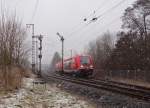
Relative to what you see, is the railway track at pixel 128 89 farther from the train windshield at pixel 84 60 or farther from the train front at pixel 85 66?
the train windshield at pixel 84 60

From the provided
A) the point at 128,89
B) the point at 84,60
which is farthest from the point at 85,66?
the point at 128,89

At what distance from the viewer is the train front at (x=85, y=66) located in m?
43.9

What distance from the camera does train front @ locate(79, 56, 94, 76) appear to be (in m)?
43.9

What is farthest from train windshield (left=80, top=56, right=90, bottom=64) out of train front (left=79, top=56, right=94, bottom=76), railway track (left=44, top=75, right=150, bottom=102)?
railway track (left=44, top=75, right=150, bottom=102)

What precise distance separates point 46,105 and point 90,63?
30.9 metres

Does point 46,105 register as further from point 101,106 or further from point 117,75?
point 117,75

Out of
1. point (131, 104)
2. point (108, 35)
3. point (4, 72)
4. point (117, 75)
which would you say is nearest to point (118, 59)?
point (117, 75)

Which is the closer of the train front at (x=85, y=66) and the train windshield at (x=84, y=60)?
the train front at (x=85, y=66)

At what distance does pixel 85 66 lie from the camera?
1735 inches

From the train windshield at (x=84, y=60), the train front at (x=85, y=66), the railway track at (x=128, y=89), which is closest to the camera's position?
the railway track at (x=128, y=89)

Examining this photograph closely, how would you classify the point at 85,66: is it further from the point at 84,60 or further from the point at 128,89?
the point at 128,89

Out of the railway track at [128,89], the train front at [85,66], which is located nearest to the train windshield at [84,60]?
the train front at [85,66]

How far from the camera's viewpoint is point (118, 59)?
4997cm

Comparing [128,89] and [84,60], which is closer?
[128,89]
